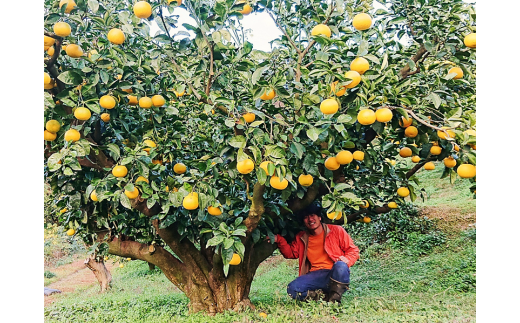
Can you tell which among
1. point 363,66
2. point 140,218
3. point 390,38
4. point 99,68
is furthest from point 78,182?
point 390,38

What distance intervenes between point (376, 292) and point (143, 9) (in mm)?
3499

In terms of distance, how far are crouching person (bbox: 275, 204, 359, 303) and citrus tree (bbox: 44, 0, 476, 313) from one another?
2.05 feet

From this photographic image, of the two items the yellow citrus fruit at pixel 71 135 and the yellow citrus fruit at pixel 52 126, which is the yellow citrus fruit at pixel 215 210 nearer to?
the yellow citrus fruit at pixel 71 135

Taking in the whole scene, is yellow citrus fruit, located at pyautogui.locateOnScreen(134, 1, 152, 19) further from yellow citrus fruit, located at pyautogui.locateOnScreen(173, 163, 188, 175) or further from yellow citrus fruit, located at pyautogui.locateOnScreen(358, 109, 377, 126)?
yellow citrus fruit, located at pyautogui.locateOnScreen(358, 109, 377, 126)

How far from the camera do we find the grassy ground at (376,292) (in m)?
2.64

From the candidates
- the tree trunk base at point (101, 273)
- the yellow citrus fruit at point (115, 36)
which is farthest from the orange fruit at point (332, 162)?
the tree trunk base at point (101, 273)

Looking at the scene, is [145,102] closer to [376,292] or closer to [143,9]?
[143,9]

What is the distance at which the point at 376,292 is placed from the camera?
393 centimetres

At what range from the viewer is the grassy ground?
2.64 metres

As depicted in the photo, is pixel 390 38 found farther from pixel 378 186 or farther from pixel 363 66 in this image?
pixel 378 186

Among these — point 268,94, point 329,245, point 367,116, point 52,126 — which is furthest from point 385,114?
point 329,245

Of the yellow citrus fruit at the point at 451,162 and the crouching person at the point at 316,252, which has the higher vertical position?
the yellow citrus fruit at the point at 451,162
